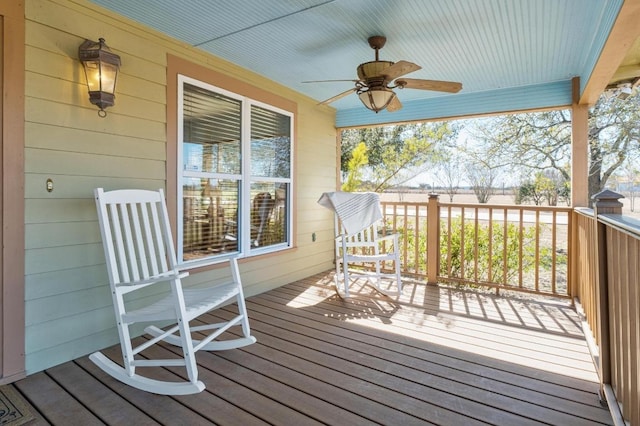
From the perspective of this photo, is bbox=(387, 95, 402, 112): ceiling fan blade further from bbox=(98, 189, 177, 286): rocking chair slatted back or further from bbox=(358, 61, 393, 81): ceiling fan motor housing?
bbox=(98, 189, 177, 286): rocking chair slatted back

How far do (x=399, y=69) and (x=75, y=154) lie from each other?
7.52 ft

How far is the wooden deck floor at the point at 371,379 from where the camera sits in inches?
67.9

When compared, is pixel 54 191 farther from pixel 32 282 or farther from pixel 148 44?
pixel 148 44

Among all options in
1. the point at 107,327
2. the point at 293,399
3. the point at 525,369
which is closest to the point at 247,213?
the point at 107,327

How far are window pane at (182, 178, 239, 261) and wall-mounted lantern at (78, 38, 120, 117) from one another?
2.89 ft

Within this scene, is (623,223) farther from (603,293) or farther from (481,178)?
(481,178)

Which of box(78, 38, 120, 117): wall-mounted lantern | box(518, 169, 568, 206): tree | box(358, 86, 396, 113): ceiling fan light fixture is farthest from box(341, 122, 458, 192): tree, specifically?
box(78, 38, 120, 117): wall-mounted lantern

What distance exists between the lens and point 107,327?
2.48m

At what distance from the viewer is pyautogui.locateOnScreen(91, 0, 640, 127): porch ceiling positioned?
232 cm

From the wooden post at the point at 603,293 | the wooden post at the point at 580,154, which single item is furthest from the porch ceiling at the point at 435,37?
the wooden post at the point at 603,293

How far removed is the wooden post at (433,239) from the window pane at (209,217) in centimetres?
230

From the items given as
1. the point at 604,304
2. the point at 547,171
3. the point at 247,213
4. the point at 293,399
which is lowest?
the point at 293,399

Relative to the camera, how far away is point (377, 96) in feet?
9.53

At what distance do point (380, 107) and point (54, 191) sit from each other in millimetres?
2479
